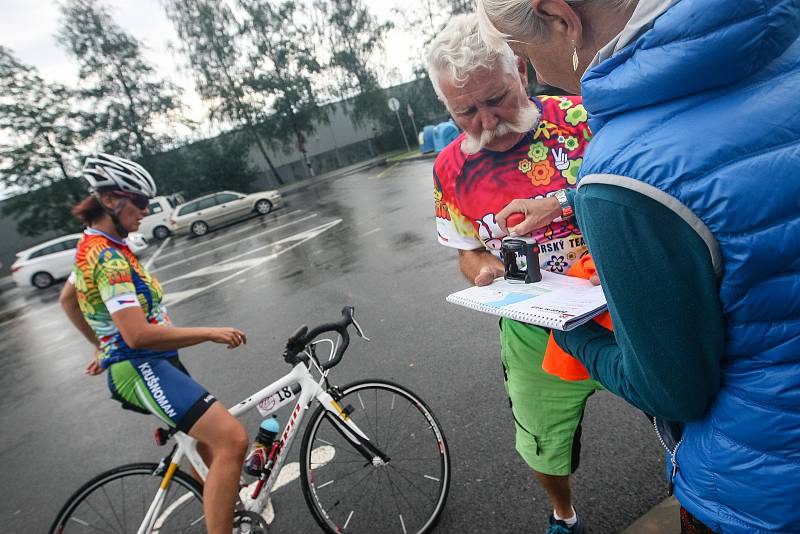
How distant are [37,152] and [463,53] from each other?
113 ft

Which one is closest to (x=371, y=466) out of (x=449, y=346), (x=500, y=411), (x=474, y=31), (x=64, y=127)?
(x=500, y=411)

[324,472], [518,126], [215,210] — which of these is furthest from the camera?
[215,210]

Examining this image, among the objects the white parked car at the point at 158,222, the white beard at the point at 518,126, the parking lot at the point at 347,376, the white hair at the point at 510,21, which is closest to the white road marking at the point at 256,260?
the parking lot at the point at 347,376

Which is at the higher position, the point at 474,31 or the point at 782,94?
the point at 474,31

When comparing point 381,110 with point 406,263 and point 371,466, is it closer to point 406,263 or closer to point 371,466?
point 406,263

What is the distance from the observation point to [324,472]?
2924mm

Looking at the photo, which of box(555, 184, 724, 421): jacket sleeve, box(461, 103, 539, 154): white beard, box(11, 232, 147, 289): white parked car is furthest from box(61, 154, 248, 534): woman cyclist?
box(11, 232, 147, 289): white parked car

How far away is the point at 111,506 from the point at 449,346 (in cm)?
280

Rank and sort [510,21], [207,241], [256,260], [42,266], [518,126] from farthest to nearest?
[42,266] → [207,241] → [256,260] → [518,126] → [510,21]

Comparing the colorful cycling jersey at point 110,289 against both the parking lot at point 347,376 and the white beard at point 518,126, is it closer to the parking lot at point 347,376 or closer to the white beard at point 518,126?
the parking lot at point 347,376

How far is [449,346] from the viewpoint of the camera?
445 centimetres

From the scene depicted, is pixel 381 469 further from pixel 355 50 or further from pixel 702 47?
pixel 355 50

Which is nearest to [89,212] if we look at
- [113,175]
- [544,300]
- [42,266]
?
[113,175]

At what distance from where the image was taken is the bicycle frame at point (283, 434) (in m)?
2.34
